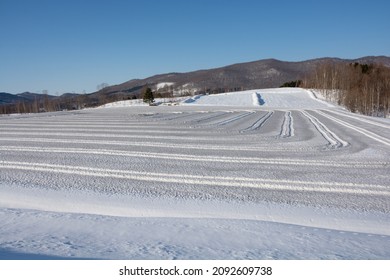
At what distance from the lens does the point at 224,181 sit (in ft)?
29.1

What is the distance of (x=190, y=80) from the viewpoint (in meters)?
197

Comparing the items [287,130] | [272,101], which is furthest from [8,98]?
[287,130]

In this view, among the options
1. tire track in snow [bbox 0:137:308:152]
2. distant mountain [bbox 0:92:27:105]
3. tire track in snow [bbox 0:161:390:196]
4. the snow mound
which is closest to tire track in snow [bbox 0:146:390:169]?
tire track in snow [bbox 0:137:308:152]

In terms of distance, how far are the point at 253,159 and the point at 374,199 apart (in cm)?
456

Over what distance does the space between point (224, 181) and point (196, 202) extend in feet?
5.63

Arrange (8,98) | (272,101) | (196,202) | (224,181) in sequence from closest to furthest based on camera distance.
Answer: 1. (196,202)
2. (224,181)
3. (272,101)
4. (8,98)

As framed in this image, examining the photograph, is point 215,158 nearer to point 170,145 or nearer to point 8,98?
point 170,145

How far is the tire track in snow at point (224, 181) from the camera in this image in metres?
8.12

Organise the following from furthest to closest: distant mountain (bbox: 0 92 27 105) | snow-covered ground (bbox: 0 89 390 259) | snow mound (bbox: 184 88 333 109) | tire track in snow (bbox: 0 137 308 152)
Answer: distant mountain (bbox: 0 92 27 105) → snow mound (bbox: 184 88 333 109) → tire track in snow (bbox: 0 137 308 152) → snow-covered ground (bbox: 0 89 390 259)

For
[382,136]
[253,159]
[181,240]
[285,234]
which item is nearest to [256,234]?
[285,234]

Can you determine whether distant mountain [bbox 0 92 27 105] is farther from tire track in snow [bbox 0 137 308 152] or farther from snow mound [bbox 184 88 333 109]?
tire track in snow [bbox 0 137 308 152]

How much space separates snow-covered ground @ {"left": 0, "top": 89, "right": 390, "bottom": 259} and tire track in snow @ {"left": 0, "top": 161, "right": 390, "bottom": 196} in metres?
0.03

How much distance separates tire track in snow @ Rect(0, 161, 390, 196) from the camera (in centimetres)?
812
